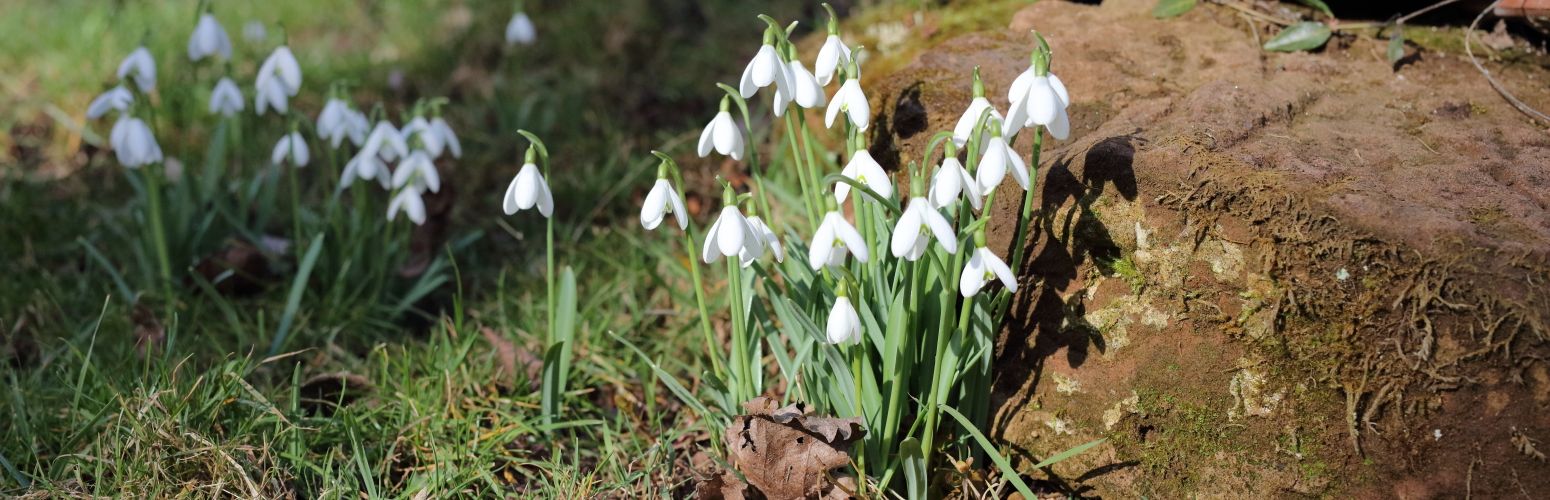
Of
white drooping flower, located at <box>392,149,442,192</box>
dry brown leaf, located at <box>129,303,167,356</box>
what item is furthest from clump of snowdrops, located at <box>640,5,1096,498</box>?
dry brown leaf, located at <box>129,303,167,356</box>

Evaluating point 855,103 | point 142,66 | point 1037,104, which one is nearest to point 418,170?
point 142,66

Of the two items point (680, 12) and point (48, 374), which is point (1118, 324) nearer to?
point (48, 374)

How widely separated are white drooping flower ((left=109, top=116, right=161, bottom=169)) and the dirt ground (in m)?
1.81

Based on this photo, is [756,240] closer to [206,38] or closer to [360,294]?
[360,294]

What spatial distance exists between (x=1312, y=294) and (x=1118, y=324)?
0.31 meters

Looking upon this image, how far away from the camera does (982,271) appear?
161 centimetres

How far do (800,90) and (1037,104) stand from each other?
415 millimetres

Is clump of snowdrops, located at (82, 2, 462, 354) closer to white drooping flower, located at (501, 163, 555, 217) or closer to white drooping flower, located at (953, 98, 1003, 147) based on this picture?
white drooping flower, located at (501, 163, 555, 217)

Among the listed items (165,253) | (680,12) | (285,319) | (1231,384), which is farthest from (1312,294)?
(680,12)

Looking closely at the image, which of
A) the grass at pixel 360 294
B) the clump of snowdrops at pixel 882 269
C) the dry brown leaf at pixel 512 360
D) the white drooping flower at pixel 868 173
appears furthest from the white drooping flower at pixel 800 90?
the dry brown leaf at pixel 512 360

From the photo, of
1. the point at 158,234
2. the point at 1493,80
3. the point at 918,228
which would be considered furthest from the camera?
the point at 158,234

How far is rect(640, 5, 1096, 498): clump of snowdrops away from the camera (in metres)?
1.62

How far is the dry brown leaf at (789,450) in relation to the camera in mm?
1838

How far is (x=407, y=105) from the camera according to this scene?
13.1 feet
